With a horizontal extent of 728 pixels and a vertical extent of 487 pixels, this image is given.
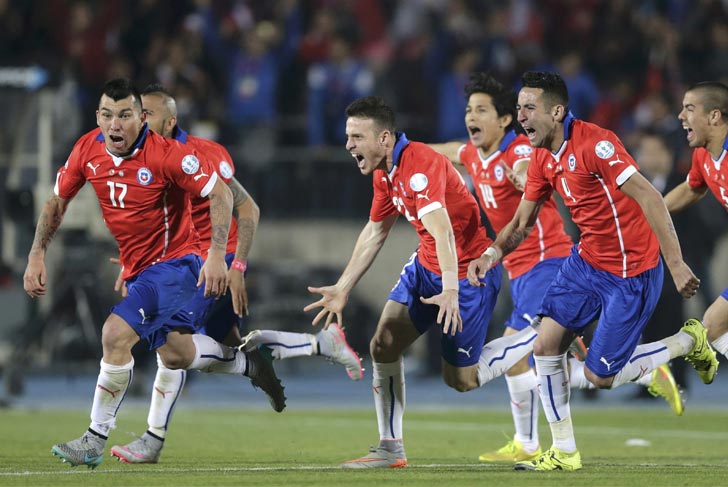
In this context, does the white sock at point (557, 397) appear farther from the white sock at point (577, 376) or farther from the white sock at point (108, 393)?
the white sock at point (108, 393)

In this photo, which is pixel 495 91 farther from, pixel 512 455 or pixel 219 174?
pixel 512 455

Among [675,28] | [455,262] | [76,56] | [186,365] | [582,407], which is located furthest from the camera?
[675,28]

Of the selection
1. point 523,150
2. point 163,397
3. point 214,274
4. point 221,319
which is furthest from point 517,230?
point 163,397

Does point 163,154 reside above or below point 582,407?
above

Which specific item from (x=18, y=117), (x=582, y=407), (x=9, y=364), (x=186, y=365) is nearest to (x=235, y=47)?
(x=18, y=117)

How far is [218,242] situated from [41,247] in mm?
1175

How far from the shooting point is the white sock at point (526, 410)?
388 inches

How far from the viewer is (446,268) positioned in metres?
8.47

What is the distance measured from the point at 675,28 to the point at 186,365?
12.9m

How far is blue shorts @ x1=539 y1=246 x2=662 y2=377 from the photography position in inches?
345

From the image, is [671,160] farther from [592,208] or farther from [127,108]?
[127,108]

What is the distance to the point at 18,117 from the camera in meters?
16.9

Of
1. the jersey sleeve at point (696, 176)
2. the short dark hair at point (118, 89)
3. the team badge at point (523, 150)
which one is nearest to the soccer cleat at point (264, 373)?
the short dark hair at point (118, 89)

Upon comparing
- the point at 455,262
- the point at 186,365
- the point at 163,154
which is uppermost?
the point at 163,154
